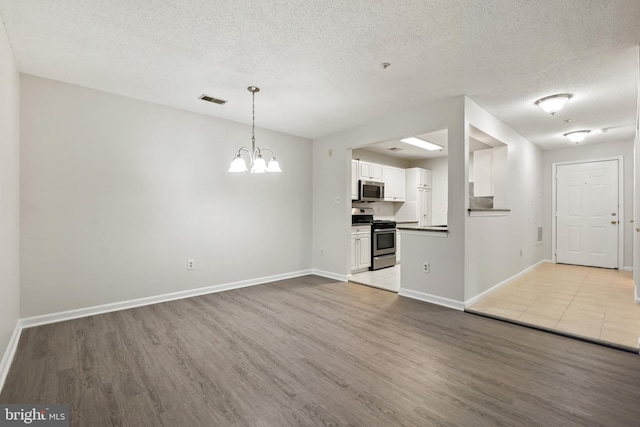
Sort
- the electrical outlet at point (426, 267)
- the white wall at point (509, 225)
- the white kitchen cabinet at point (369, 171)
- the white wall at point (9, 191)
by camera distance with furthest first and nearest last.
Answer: the white kitchen cabinet at point (369, 171) → the electrical outlet at point (426, 267) → the white wall at point (509, 225) → the white wall at point (9, 191)

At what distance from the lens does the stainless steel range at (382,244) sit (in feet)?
19.2

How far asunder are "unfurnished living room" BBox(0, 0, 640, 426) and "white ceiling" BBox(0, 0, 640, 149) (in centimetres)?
2

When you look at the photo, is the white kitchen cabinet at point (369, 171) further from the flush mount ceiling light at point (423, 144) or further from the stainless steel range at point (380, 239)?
the flush mount ceiling light at point (423, 144)

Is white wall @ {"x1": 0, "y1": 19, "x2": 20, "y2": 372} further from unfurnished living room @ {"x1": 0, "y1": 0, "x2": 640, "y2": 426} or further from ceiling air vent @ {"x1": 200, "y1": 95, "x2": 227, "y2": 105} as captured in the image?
ceiling air vent @ {"x1": 200, "y1": 95, "x2": 227, "y2": 105}

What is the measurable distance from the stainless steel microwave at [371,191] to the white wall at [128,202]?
1774 mm

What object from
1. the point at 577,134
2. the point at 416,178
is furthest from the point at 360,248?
the point at 577,134

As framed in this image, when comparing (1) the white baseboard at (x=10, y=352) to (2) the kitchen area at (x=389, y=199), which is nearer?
(1) the white baseboard at (x=10, y=352)

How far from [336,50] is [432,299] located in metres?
3.04

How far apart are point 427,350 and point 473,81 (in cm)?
271

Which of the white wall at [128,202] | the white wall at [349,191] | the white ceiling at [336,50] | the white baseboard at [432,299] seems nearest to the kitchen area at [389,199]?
the white baseboard at [432,299]

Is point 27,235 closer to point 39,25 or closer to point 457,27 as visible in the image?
point 39,25

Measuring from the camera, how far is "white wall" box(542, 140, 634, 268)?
18.9ft

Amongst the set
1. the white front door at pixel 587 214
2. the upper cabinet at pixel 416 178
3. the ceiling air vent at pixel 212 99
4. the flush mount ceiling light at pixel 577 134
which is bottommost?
the white front door at pixel 587 214

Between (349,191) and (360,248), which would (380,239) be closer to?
(360,248)
